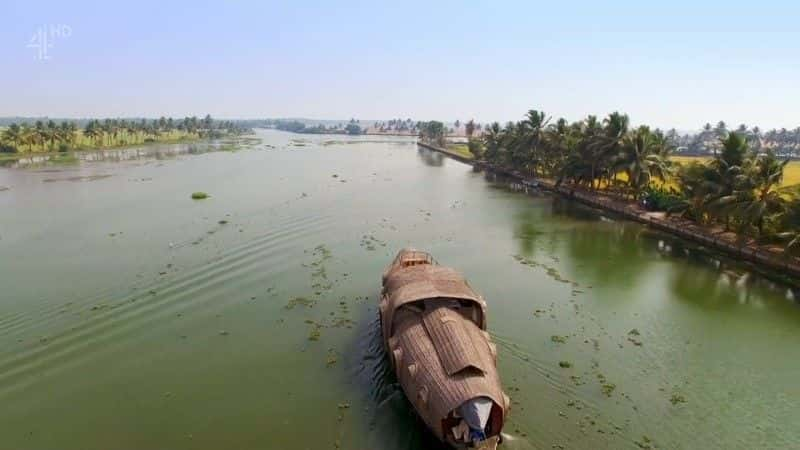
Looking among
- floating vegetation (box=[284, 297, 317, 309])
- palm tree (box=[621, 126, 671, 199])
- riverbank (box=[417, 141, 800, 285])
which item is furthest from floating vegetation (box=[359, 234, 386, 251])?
palm tree (box=[621, 126, 671, 199])

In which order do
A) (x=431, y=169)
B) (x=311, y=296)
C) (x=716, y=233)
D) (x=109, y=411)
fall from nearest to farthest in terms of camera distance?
(x=109, y=411), (x=311, y=296), (x=716, y=233), (x=431, y=169)

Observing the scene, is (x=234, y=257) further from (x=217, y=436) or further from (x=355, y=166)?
(x=355, y=166)

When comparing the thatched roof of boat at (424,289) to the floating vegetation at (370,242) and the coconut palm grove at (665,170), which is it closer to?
the floating vegetation at (370,242)

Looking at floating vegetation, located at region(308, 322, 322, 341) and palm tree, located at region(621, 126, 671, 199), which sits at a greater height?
palm tree, located at region(621, 126, 671, 199)

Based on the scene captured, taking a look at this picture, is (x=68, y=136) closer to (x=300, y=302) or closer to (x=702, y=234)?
(x=300, y=302)

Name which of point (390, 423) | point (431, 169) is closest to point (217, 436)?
point (390, 423)

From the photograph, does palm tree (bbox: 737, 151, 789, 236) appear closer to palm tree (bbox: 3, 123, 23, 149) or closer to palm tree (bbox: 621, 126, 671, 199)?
palm tree (bbox: 621, 126, 671, 199)

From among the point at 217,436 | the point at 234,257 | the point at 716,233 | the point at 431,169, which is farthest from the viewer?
the point at 431,169

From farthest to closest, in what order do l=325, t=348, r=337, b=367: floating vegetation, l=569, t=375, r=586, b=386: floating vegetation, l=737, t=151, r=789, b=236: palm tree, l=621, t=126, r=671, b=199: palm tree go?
l=621, t=126, r=671, b=199: palm tree < l=737, t=151, r=789, b=236: palm tree < l=325, t=348, r=337, b=367: floating vegetation < l=569, t=375, r=586, b=386: floating vegetation
